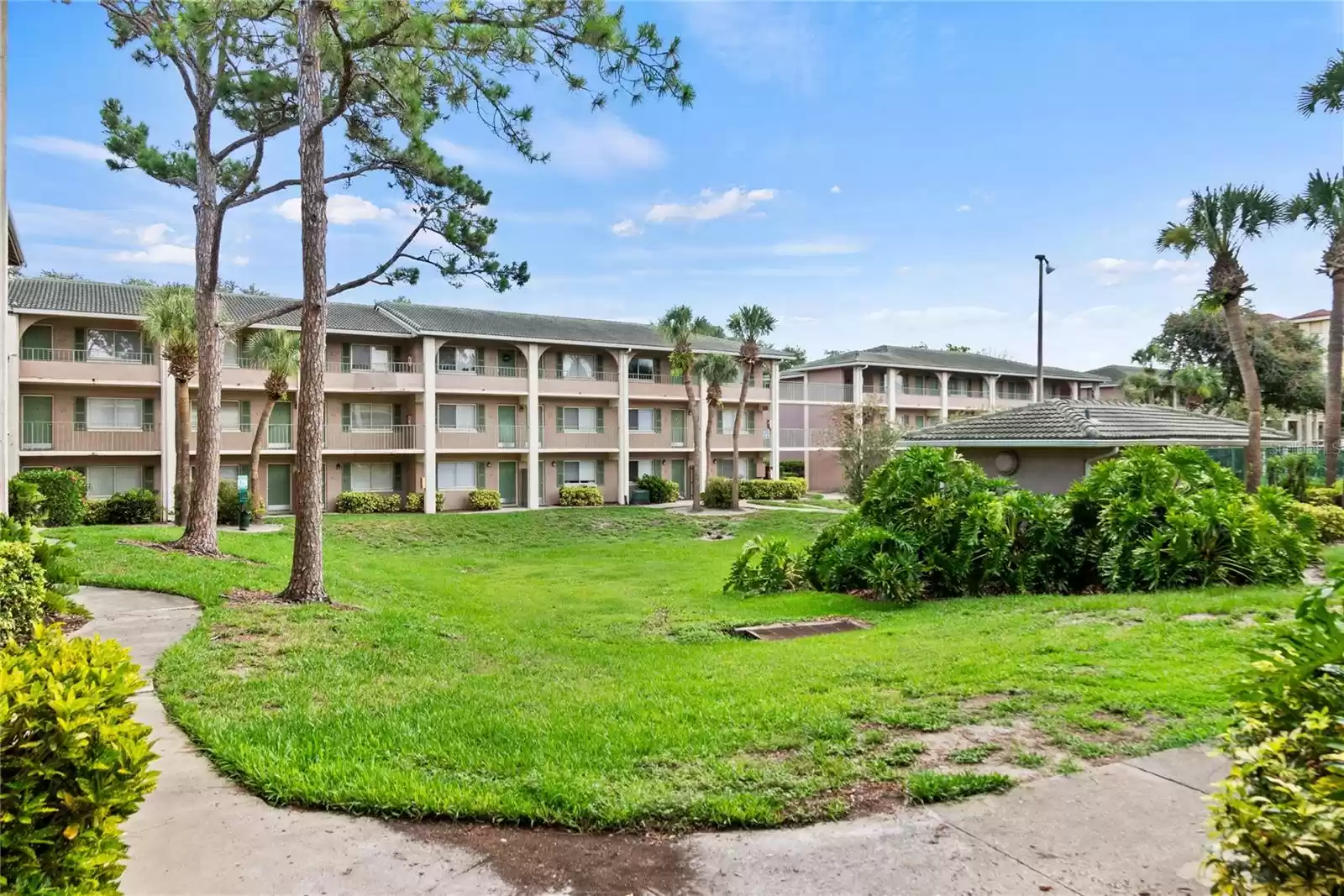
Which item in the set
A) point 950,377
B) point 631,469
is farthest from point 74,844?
point 950,377

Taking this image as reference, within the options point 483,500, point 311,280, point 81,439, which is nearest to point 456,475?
point 483,500

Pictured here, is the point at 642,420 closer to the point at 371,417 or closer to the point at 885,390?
the point at 371,417

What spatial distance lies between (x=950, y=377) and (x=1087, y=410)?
3871 centimetres

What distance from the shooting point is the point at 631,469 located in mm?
40625

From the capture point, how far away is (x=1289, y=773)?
2.69m

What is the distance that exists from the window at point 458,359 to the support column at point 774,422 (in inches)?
660

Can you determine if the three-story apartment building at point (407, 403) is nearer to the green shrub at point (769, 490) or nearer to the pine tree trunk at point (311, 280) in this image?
the green shrub at point (769, 490)

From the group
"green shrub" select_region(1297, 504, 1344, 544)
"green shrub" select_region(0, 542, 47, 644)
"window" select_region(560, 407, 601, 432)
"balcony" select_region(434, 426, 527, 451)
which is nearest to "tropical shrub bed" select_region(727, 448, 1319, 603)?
"green shrub" select_region(1297, 504, 1344, 544)

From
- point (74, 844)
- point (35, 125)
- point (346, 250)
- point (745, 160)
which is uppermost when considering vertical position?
point (745, 160)

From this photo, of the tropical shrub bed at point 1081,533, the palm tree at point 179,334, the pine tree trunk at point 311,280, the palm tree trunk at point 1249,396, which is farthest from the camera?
the palm tree at point 179,334

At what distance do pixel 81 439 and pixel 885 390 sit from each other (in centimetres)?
4099

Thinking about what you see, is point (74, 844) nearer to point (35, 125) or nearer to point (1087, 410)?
point (35, 125)

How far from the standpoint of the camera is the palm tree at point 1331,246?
61.4ft

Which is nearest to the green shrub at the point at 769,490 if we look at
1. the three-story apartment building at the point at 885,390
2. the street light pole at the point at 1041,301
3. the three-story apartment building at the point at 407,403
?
the three-story apartment building at the point at 407,403
